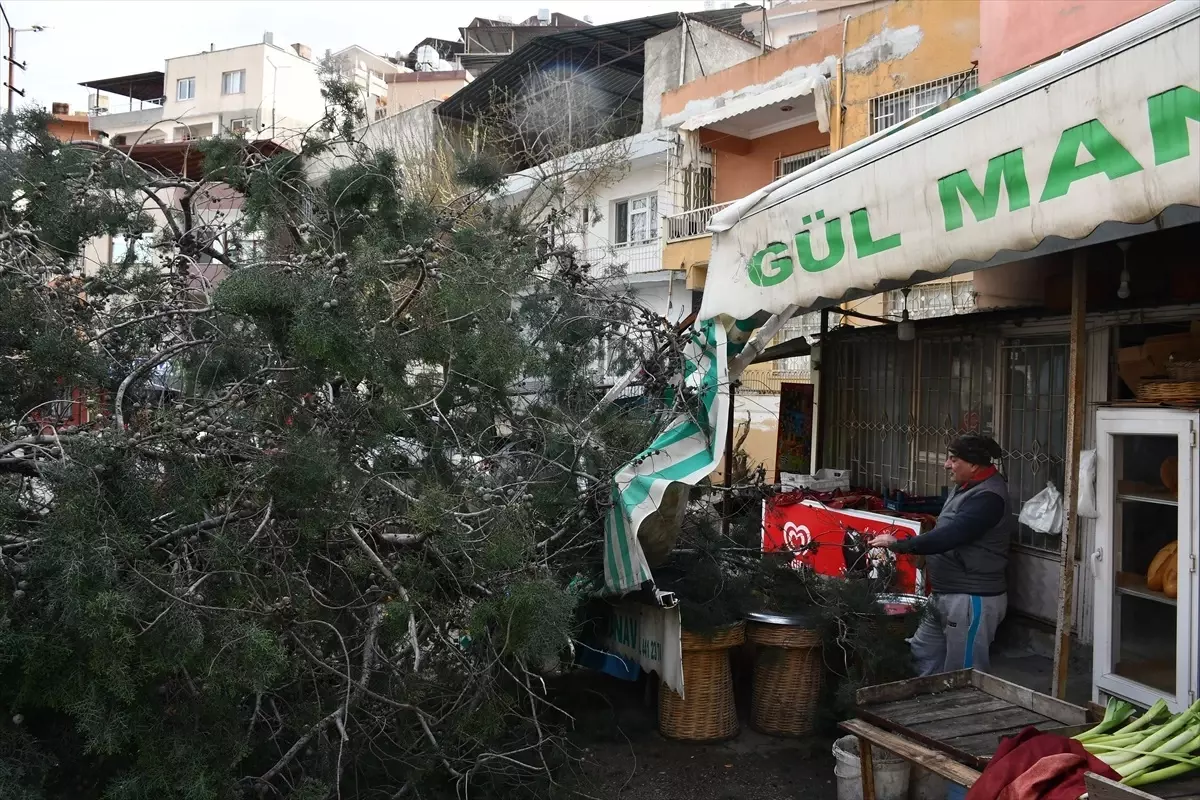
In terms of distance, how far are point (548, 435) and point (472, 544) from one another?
3.49ft

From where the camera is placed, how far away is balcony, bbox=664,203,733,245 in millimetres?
17578

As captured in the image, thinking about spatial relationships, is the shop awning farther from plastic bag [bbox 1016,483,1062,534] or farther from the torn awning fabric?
plastic bag [bbox 1016,483,1062,534]

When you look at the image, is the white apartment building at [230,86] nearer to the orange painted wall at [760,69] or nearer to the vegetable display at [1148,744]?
the orange painted wall at [760,69]

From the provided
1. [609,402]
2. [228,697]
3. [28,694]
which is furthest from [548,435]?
[28,694]

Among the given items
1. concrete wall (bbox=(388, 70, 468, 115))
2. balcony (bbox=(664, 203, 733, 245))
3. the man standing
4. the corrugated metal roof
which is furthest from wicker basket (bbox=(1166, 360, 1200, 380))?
concrete wall (bbox=(388, 70, 468, 115))

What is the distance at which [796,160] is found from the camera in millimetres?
16812

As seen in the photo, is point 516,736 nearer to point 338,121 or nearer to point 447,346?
point 447,346

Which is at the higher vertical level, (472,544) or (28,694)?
(472,544)

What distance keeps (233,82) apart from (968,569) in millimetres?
41224

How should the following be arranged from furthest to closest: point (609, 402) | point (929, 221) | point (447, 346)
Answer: point (609, 402) < point (447, 346) < point (929, 221)

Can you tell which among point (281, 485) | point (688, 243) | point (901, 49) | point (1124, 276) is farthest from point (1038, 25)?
point (688, 243)

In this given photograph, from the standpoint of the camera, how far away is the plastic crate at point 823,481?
724 cm

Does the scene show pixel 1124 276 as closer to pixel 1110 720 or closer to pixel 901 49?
pixel 1110 720

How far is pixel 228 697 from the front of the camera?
114 inches
